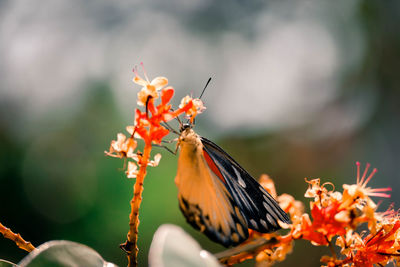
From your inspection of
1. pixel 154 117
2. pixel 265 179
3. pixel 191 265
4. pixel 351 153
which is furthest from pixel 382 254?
pixel 351 153

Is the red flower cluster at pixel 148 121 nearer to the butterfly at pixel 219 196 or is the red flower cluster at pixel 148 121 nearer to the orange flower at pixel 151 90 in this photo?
the orange flower at pixel 151 90

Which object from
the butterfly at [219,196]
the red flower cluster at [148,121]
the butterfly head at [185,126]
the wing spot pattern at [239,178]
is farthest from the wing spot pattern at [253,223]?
the butterfly head at [185,126]

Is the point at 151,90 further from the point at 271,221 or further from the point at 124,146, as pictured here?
the point at 271,221

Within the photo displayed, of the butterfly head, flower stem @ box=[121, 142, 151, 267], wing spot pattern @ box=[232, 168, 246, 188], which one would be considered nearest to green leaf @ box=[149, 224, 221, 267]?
flower stem @ box=[121, 142, 151, 267]

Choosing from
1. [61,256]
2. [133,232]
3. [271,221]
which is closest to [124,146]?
[133,232]

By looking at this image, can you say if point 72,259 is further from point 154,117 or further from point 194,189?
point 194,189

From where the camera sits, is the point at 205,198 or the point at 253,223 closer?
the point at 253,223

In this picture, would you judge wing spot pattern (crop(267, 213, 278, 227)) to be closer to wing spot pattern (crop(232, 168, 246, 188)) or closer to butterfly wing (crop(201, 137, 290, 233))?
butterfly wing (crop(201, 137, 290, 233))
